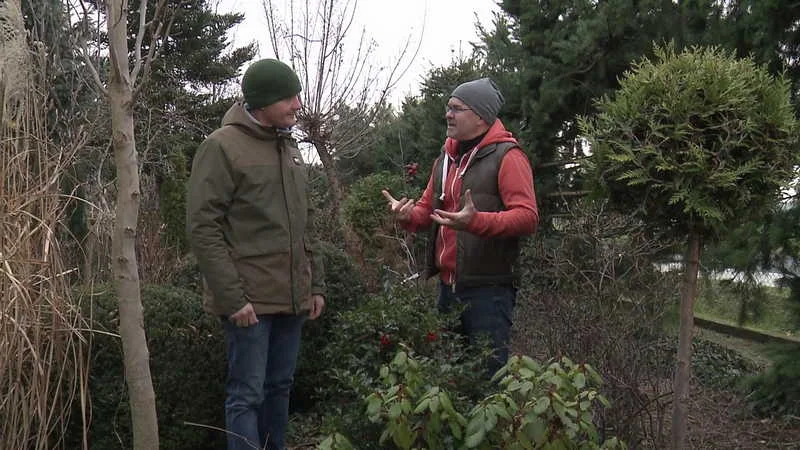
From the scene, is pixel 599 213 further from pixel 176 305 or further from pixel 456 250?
pixel 176 305

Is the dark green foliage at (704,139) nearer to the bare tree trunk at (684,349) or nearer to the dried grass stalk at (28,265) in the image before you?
the bare tree trunk at (684,349)

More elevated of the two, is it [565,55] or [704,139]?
[565,55]

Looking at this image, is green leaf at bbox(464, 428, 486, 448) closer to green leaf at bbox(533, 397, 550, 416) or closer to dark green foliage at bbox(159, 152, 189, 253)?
green leaf at bbox(533, 397, 550, 416)

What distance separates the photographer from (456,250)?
→ 3730 mm

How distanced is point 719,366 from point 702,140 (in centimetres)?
348

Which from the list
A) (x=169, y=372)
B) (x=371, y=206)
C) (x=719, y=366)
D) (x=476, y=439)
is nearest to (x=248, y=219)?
(x=169, y=372)

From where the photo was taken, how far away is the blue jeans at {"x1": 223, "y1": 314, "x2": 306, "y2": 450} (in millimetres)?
3236

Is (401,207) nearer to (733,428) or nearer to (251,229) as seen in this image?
(251,229)

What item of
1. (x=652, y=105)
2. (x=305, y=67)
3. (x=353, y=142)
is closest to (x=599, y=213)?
(x=652, y=105)

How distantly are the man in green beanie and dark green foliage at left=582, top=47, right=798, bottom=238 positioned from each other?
54.4 inches

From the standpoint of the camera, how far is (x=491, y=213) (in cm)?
346

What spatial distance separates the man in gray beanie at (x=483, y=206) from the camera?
3629mm

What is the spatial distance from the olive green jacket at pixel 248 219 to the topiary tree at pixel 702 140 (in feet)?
4.57

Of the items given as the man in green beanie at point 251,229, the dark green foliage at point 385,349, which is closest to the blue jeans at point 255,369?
the man in green beanie at point 251,229
